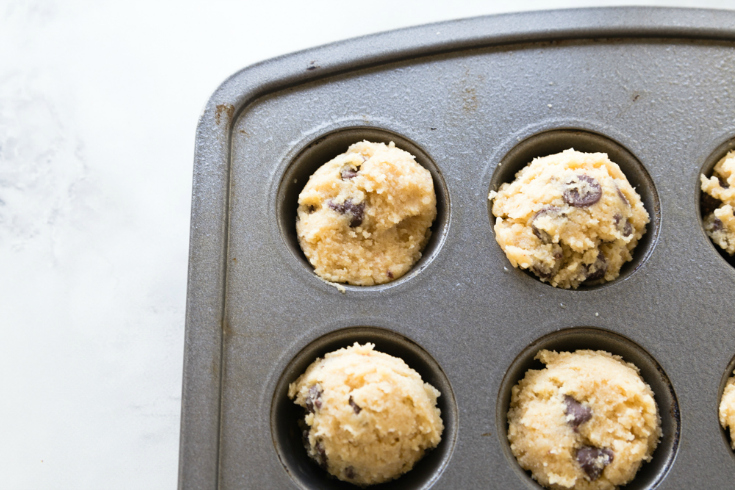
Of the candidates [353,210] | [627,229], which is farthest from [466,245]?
[627,229]

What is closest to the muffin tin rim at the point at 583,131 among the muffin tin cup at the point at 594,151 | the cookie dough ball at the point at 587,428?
the muffin tin cup at the point at 594,151

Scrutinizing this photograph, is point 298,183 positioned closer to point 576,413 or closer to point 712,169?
point 576,413

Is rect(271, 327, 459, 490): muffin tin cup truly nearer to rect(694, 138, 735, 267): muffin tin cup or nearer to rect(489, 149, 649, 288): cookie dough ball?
rect(489, 149, 649, 288): cookie dough ball

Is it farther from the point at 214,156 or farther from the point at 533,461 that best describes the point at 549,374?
the point at 214,156

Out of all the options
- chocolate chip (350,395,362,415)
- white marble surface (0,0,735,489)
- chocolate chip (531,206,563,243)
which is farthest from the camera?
white marble surface (0,0,735,489)

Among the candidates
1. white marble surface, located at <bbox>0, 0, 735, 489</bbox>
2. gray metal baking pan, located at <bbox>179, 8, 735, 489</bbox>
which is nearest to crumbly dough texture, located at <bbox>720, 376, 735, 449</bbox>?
gray metal baking pan, located at <bbox>179, 8, 735, 489</bbox>

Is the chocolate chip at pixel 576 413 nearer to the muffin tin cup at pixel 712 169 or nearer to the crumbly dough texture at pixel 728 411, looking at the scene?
the crumbly dough texture at pixel 728 411
